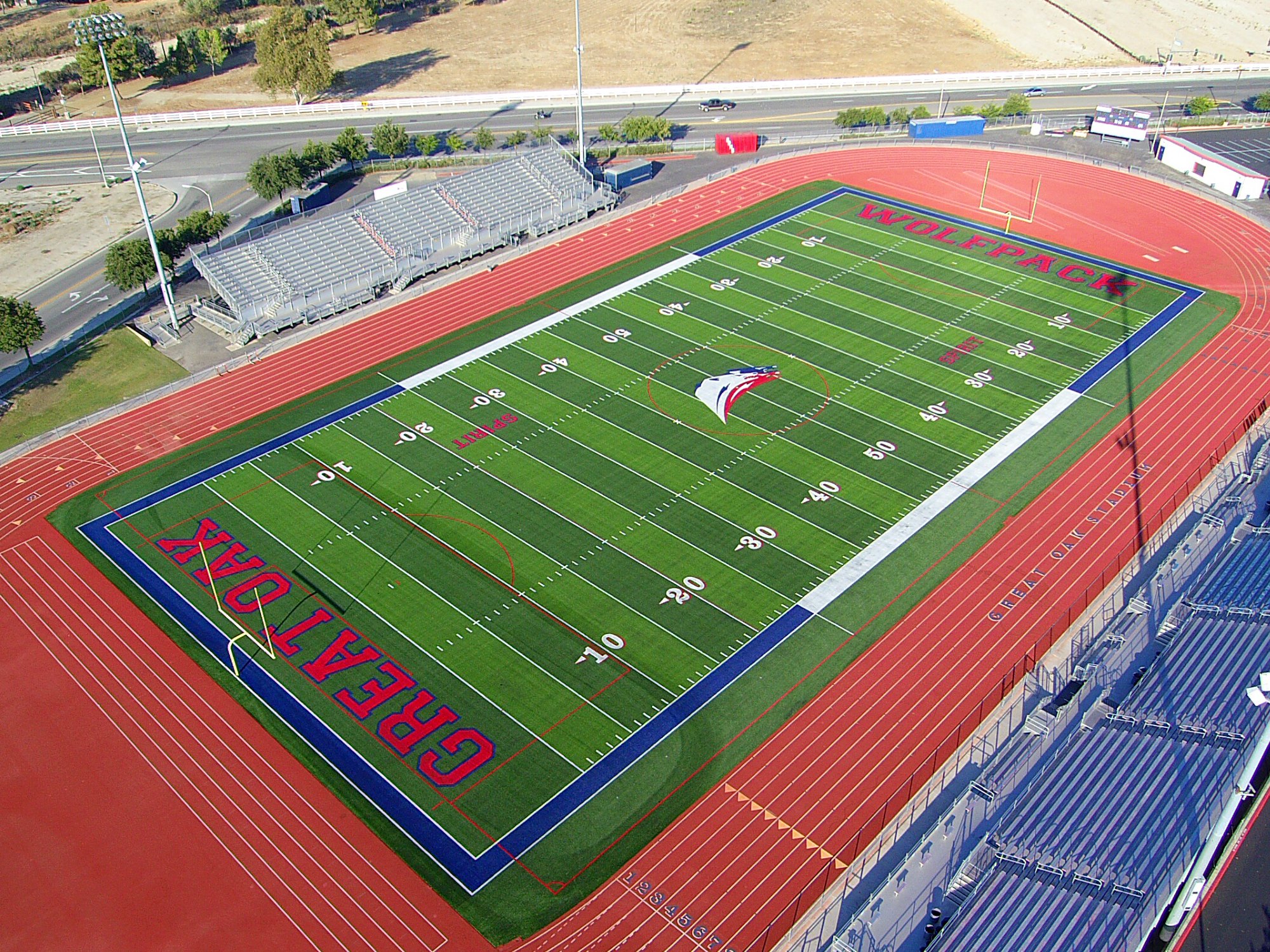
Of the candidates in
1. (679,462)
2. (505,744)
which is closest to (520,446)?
(679,462)

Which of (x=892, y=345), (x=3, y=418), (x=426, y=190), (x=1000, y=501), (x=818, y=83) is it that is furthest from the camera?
(x=818, y=83)

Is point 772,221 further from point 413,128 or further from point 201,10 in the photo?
point 201,10

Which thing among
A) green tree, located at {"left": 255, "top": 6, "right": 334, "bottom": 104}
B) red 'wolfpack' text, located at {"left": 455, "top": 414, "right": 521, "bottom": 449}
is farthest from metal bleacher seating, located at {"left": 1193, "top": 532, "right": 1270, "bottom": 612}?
green tree, located at {"left": 255, "top": 6, "right": 334, "bottom": 104}

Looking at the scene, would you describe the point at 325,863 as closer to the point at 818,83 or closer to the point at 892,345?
the point at 892,345

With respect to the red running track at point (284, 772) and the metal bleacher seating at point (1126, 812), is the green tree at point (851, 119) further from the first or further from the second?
the metal bleacher seating at point (1126, 812)

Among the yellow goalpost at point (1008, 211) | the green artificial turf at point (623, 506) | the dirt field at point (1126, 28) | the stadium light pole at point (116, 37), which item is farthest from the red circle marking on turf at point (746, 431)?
the dirt field at point (1126, 28)

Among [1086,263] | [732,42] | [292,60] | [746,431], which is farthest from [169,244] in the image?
[732,42]
